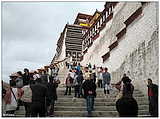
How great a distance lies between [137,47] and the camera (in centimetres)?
1398

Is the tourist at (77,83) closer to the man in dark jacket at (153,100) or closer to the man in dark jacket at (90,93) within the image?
the man in dark jacket at (90,93)


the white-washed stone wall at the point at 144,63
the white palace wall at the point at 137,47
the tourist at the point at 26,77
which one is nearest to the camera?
the tourist at the point at 26,77

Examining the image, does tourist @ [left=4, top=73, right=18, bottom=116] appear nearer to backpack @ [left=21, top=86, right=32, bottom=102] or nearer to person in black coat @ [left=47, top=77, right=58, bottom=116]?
backpack @ [left=21, top=86, right=32, bottom=102]

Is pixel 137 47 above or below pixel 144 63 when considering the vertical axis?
above

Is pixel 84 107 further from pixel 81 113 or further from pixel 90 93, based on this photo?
pixel 90 93

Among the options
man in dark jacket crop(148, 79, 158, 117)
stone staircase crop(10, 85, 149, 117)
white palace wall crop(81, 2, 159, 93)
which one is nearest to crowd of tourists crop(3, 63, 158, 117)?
man in dark jacket crop(148, 79, 158, 117)

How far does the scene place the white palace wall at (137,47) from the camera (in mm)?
12259

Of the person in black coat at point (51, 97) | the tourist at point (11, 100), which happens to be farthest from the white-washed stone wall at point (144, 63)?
the tourist at point (11, 100)

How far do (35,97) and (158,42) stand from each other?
251 inches

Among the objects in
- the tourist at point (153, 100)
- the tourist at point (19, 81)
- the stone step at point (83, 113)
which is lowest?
the stone step at point (83, 113)

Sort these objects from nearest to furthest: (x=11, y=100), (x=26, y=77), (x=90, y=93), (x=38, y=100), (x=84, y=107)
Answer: (x=38, y=100), (x=11, y=100), (x=90, y=93), (x=84, y=107), (x=26, y=77)

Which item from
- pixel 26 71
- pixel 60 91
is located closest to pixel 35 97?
pixel 26 71

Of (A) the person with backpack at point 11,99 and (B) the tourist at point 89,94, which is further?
(B) the tourist at point 89,94

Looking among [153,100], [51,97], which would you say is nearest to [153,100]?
[153,100]
